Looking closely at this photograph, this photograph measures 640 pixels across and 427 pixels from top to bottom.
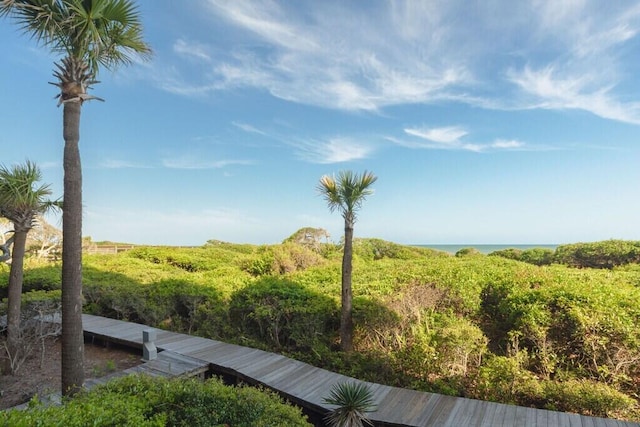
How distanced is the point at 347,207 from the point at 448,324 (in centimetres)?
265

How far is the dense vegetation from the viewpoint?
468 cm

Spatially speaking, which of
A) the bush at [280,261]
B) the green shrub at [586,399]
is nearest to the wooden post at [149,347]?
the green shrub at [586,399]

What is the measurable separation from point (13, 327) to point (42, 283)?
555 cm

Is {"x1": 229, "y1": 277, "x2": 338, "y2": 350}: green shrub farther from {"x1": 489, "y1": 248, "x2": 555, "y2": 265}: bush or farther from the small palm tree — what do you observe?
{"x1": 489, "y1": 248, "x2": 555, "y2": 265}: bush

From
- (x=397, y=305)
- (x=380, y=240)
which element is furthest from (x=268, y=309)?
(x=380, y=240)

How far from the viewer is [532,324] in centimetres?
516

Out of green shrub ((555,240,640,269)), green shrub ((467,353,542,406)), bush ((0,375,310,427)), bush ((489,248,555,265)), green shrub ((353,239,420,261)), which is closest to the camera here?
bush ((0,375,310,427))

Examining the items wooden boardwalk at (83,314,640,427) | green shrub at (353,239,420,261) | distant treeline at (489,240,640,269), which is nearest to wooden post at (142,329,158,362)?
wooden boardwalk at (83,314,640,427)

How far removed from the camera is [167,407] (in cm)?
312

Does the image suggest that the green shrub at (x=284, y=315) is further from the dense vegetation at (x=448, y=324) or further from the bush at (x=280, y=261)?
the bush at (x=280, y=261)

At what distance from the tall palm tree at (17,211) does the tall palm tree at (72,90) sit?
2.23 metres

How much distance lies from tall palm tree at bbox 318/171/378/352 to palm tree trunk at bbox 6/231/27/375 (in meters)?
5.52

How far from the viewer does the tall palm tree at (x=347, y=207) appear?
6.05 meters

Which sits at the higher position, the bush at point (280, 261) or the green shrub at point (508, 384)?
the bush at point (280, 261)
